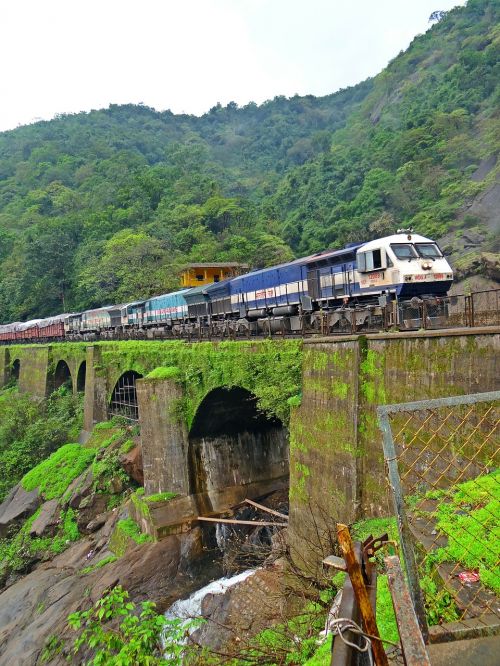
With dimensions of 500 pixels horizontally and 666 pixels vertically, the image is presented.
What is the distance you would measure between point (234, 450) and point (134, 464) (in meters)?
4.93

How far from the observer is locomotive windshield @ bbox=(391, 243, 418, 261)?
1509cm

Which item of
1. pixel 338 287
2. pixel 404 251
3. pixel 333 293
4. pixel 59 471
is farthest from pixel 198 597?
pixel 59 471

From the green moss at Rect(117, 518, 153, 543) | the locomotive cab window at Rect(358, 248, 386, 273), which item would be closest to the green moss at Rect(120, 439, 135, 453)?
the green moss at Rect(117, 518, 153, 543)

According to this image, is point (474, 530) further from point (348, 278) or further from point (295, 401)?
point (348, 278)

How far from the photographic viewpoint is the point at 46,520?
71.4 ft

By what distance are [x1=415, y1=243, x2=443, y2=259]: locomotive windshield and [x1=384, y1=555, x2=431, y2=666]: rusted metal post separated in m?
14.2

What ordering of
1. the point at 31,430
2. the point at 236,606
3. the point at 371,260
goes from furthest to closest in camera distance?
1. the point at 31,430
2. the point at 371,260
3. the point at 236,606

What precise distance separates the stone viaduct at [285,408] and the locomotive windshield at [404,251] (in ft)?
16.9

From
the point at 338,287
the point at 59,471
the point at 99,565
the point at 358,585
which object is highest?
the point at 338,287

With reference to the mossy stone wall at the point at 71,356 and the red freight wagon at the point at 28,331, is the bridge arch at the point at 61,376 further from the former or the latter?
the red freight wagon at the point at 28,331

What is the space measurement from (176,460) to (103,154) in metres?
104

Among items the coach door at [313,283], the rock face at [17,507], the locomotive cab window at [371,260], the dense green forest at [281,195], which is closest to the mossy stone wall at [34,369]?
the dense green forest at [281,195]

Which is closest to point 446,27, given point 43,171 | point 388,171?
point 388,171

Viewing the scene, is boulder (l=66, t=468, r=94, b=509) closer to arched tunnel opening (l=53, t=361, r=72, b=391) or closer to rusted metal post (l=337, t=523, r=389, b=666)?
arched tunnel opening (l=53, t=361, r=72, b=391)
